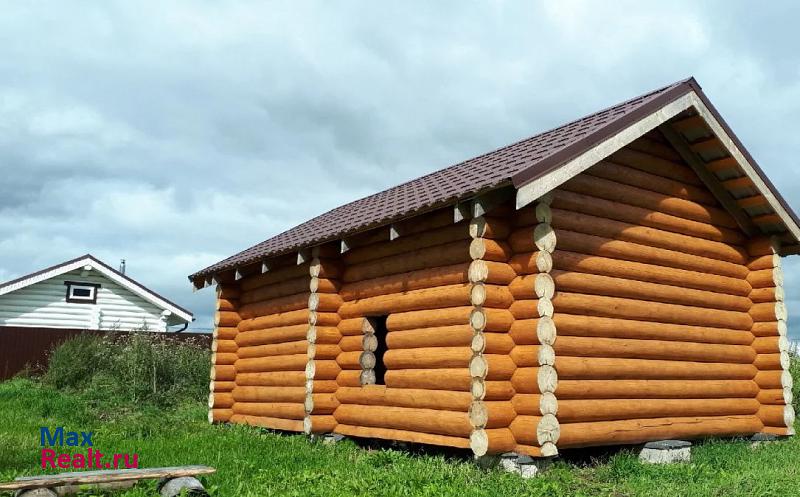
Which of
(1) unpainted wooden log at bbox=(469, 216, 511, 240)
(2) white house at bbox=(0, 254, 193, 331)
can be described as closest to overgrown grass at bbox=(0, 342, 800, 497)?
(1) unpainted wooden log at bbox=(469, 216, 511, 240)

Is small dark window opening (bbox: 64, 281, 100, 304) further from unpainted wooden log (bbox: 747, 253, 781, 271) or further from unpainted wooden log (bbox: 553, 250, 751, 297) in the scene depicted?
unpainted wooden log (bbox: 747, 253, 781, 271)

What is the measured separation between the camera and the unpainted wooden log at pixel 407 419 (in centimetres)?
941

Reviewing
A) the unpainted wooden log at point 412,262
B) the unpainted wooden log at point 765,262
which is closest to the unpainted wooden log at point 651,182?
the unpainted wooden log at point 765,262

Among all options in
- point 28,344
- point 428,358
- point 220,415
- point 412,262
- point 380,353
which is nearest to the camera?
point 428,358

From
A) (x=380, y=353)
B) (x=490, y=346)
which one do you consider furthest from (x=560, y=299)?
(x=380, y=353)

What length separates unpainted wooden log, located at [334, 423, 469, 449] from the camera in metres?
9.45

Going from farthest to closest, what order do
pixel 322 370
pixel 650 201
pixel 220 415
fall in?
pixel 220 415 < pixel 322 370 < pixel 650 201

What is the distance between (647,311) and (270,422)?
7123 millimetres

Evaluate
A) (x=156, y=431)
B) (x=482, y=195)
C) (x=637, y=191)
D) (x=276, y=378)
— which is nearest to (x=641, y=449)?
(x=637, y=191)

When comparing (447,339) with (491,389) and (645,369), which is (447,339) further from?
(645,369)

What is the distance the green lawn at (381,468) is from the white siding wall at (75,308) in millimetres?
13742

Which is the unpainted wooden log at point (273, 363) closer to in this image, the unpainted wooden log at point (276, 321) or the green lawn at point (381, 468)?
the unpainted wooden log at point (276, 321)

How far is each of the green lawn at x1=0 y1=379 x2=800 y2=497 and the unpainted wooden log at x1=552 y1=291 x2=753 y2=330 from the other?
6.16ft

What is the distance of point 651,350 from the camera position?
10.8 metres
